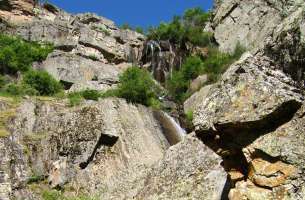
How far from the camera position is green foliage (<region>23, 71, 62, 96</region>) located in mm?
37344

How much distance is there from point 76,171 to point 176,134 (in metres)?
6.92

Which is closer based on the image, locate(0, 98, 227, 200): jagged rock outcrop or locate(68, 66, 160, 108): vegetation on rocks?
locate(0, 98, 227, 200): jagged rock outcrop

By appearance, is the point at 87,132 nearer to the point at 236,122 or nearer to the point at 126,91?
the point at 126,91

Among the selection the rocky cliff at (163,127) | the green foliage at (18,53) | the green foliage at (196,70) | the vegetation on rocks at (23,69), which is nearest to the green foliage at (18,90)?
the vegetation on rocks at (23,69)

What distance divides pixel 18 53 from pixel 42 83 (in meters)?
8.96

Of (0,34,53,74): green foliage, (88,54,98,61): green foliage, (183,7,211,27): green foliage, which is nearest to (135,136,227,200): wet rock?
(0,34,53,74): green foliage

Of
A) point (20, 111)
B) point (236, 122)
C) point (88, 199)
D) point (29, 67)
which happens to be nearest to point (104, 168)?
point (88, 199)

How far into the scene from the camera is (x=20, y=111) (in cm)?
2742

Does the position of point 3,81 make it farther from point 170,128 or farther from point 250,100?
point 250,100

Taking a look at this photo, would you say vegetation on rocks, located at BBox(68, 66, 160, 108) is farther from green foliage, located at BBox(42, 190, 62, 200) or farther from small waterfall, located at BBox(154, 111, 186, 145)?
green foliage, located at BBox(42, 190, 62, 200)

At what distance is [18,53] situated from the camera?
149 feet

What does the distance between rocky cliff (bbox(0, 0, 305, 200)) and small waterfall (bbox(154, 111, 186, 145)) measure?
0.26 feet

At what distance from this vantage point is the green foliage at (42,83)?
37344 mm

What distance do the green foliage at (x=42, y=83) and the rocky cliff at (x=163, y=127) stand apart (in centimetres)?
132
